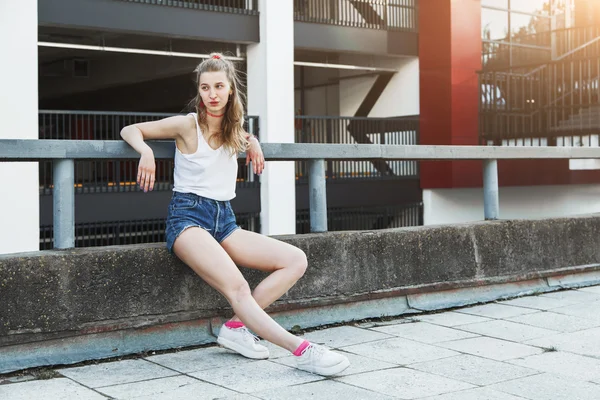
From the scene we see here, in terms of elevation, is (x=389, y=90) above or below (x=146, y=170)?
above

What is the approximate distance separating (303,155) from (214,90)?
1.04m

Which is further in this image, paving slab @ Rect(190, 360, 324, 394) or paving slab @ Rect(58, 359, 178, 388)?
paving slab @ Rect(58, 359, 178, 388)

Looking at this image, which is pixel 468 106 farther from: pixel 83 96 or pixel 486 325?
pixel 486 325

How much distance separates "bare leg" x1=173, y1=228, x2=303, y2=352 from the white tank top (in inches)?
9.9

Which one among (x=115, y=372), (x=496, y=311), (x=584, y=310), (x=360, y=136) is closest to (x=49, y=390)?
(x=115, y=372)

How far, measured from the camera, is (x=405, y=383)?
442 cm

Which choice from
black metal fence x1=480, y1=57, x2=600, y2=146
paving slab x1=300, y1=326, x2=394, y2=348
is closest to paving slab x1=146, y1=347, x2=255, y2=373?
paving slab x1=300, y1=326, x2=394, y2=348

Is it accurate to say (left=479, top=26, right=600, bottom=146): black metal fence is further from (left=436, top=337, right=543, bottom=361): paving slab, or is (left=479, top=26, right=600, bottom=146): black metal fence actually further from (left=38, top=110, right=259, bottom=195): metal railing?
(left=436, top=337, right=543, bottom=361): paving slab

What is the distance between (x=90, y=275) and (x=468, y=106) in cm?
1848

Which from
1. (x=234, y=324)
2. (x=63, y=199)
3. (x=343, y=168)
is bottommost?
(x=234, y=324)

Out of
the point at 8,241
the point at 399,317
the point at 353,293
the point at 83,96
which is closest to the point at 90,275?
the point at 353,293

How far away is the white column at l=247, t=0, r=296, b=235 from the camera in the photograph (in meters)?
19.8

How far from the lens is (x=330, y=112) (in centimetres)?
2509

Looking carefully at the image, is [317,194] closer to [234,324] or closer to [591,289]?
[234,324]
